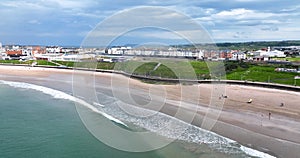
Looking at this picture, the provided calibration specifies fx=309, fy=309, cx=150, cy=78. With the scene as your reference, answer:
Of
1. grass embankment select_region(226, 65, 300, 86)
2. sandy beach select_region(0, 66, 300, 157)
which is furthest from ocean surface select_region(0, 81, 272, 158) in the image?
grass embankment select_region(226, 65, 300, 86)

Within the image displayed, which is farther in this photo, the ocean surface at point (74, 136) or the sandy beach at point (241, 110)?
the sandy beach at point (241, 110)

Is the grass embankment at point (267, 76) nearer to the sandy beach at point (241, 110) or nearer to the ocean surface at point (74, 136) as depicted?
the sandy beach at point (241, 110)

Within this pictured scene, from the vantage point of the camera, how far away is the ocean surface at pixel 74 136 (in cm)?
1239

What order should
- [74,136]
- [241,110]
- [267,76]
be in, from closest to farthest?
[74,136] < [241,110] < [267,76]

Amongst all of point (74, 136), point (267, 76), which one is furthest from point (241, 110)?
point (267, 76)

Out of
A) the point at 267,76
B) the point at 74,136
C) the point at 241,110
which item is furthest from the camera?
the point at 267,76

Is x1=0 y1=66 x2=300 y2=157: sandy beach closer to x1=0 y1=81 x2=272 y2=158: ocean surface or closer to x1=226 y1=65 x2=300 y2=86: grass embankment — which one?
x1=0 y1=81 x2=272 y2=158: ocean surface

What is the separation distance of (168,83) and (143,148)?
58.2 ft

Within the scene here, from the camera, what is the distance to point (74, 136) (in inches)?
582

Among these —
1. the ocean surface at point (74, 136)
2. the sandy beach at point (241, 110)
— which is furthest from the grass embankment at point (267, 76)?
the ocean surface at point (74, 136)

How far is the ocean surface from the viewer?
12391 millimetres

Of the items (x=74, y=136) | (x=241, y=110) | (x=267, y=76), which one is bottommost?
(x=74, y=136)

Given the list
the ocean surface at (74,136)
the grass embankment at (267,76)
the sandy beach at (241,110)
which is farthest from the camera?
the grass embankment at (267,76)

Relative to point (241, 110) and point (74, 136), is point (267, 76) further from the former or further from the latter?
point (74, 136)
